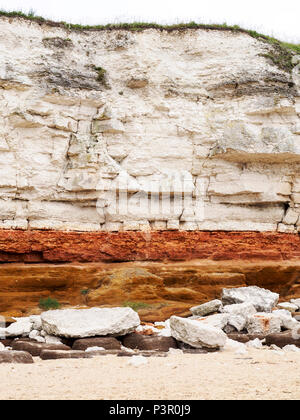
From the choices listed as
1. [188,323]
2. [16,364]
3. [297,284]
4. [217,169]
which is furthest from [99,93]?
[16,364]

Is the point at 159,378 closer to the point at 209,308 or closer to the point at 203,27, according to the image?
the point at 209,308

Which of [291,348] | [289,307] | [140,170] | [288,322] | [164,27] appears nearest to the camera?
[291,348]

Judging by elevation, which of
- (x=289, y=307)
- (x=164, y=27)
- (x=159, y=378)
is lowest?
(x=289, y=307)

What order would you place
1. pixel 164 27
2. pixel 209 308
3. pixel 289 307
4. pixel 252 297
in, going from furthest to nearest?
pixel 164 27
pixel 289 307
pixel 252 297
pixel 209 308

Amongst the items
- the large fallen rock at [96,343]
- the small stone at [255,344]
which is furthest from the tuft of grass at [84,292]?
the small stone at [255,344]

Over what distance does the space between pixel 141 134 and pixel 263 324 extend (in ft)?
23.0

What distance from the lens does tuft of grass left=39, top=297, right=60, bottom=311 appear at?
37.6ft

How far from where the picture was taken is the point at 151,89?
1434 centimetres

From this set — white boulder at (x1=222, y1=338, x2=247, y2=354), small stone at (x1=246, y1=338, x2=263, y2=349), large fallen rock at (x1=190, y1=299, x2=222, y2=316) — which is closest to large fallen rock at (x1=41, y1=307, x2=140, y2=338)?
white boulder at (x1=222, y1=338, x2=247, y2=354)

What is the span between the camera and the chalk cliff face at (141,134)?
509 inches

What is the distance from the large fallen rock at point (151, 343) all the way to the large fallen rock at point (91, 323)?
0.24 meters

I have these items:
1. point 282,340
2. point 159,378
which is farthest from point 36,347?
point 282,340

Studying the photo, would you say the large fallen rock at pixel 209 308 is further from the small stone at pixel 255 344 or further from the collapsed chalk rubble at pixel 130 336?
the small stone at pixel 255 344

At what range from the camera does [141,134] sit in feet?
45.4
